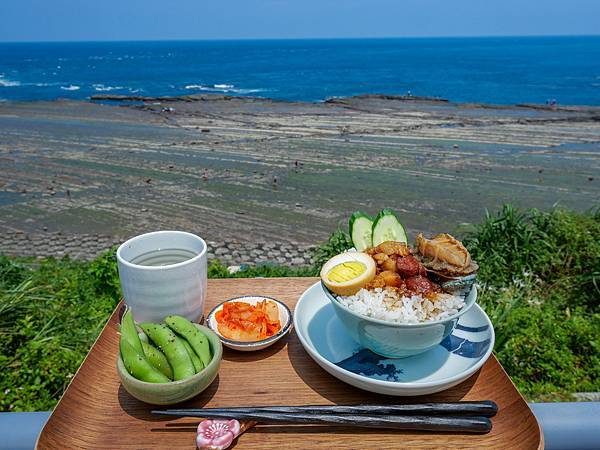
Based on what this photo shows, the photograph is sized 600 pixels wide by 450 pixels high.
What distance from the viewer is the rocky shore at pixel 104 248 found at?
26.4ft

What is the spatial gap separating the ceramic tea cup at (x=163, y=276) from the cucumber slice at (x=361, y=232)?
2.20ft

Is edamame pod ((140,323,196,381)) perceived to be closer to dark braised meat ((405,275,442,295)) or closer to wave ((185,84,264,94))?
dark braised meat ((405,275,442,295))

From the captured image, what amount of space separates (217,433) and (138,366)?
36cm

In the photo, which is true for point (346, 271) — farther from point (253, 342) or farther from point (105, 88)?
point (105, 88)

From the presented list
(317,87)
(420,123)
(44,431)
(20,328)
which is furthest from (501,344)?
(317,87)

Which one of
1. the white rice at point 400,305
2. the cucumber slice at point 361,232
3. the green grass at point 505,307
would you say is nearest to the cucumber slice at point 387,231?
the cucumber slice at point 361,232

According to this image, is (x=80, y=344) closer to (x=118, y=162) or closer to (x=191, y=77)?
(x=118, y=162)

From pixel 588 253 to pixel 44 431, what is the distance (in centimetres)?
603

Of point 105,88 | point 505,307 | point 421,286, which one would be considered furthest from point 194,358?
point 105,88

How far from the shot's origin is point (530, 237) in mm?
5879

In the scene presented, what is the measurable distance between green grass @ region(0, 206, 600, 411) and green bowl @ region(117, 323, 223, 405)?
7.24ft

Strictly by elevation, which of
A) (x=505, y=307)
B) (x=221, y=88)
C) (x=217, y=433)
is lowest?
(x=221, y=88)

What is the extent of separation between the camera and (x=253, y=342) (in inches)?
73.5

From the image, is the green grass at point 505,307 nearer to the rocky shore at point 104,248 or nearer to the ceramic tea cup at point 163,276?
the rocky shore at point 104,248
